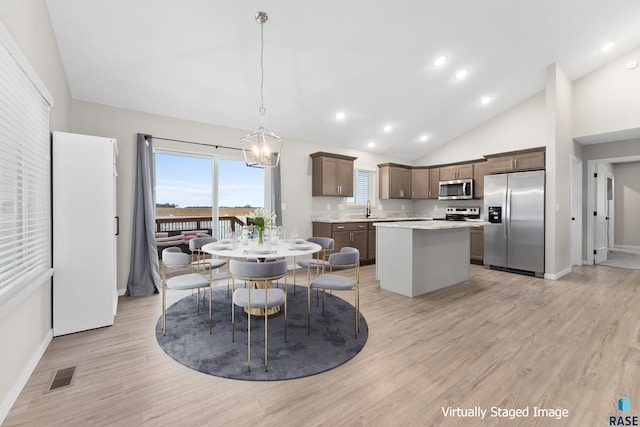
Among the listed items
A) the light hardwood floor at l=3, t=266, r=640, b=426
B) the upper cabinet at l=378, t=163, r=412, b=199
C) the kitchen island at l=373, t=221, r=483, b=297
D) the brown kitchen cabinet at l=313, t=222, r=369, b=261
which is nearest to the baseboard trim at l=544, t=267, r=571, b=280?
the light hardwood floor at l=3, t=266, r=640, b=426

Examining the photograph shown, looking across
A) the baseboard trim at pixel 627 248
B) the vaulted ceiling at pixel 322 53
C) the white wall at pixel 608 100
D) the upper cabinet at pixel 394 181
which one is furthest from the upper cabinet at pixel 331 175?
the baseboard trim at pixel 627 248

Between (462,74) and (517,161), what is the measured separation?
6.56ft

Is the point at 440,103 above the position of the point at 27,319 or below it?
above

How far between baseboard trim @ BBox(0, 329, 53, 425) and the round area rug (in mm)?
846

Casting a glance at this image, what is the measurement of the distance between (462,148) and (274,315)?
618cm

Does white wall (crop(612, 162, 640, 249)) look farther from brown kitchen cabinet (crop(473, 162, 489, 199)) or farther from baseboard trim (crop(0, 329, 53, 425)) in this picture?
baseboard trim (crop(0, 329, 53, 425))

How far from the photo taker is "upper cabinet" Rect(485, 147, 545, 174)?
16.2ft

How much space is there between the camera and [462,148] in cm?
686

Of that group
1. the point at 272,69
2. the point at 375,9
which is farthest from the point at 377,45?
the point at 272,69

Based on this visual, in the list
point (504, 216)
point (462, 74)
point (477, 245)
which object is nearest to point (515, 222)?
point (504, 216)

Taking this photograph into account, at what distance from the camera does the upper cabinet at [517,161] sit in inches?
195

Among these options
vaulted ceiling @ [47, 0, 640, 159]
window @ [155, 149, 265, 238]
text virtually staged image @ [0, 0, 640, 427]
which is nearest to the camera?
text virtually staged image @ [0, 0, 640, 427]

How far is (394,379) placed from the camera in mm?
1998

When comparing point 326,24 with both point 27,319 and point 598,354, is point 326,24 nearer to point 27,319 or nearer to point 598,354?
point 27,319
